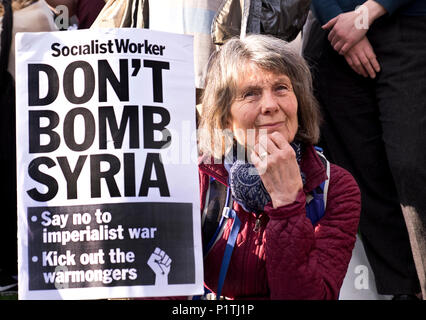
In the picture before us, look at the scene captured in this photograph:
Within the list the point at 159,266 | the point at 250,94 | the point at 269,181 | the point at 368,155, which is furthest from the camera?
the point at 368,155

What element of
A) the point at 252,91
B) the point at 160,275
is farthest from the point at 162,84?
the point at 160,275

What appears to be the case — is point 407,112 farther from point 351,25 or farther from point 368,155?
point 351,25

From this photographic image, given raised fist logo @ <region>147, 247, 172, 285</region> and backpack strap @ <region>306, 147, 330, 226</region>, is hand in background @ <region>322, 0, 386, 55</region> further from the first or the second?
raised fist logo @ <region>147, 247, 172, 285</region>

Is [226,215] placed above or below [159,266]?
above

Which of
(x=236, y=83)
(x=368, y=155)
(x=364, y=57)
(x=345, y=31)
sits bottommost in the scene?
(x=368, y=155)

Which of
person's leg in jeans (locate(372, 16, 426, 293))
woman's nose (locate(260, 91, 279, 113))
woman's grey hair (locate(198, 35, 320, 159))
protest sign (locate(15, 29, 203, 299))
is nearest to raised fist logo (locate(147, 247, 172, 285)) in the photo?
protest sign (locate(15, 29, 203, 299))

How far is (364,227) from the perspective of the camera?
Answer: 177 inches

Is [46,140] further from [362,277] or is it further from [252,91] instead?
[362,277]

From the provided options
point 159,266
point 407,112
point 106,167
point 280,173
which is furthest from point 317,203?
point 407,112

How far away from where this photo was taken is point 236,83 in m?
3.36

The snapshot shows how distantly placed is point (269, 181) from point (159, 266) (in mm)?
499

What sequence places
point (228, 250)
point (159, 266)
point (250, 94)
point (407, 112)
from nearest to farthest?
point (159, 266), point (228, 250), point (250, 94), point (407, 112)

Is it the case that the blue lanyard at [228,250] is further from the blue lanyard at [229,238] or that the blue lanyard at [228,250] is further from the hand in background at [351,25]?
the hand in background at [351,25]

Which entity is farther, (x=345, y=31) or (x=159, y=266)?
A: (x=345, y=31)
